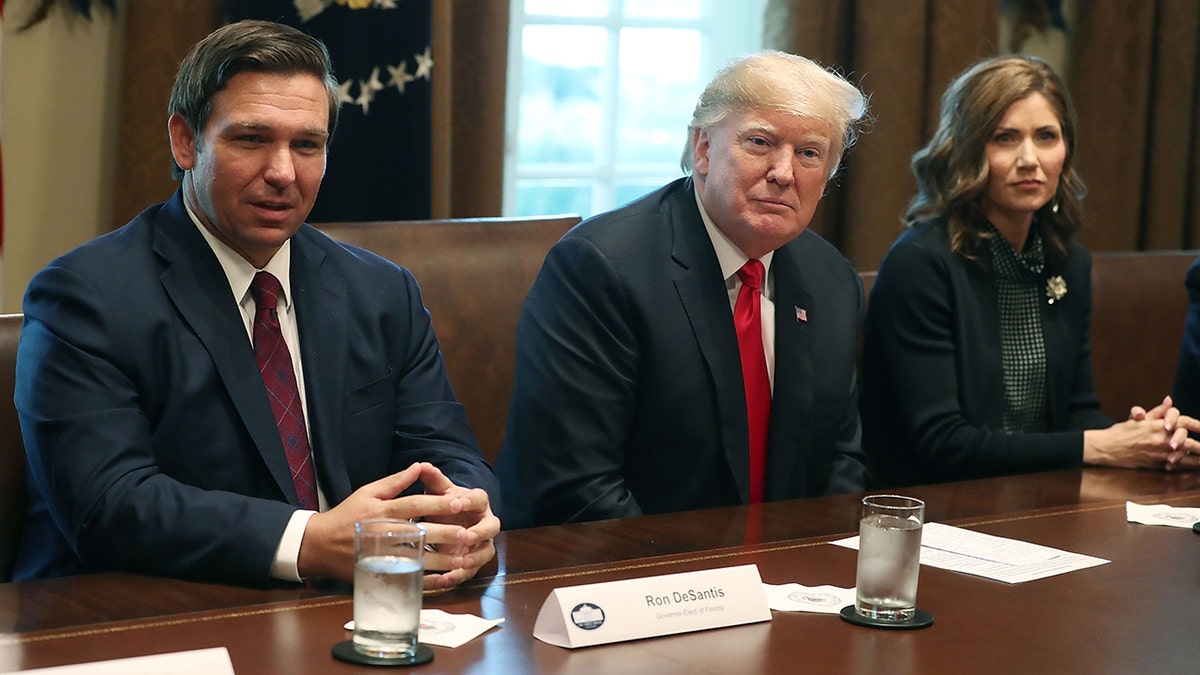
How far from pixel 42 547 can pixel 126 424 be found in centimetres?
31

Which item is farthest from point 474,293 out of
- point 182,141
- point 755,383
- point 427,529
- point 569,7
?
point 569,7

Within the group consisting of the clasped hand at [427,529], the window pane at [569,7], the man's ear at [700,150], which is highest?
the window pane at [569,7]

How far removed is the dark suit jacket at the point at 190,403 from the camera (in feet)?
5.92

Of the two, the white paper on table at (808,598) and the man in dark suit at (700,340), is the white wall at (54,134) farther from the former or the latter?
the white paper on table at (808,598)

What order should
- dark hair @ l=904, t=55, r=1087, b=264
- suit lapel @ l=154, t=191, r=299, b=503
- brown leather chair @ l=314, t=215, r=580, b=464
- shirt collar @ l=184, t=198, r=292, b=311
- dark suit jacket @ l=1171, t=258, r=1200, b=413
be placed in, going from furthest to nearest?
dark suit jacket @ l=1171, t=258, r=1200, b=413, dark hair @ l=904, t=55, r=1087, b=264, brown leather chair @ l=314, t=215, r=580, b=464, shirt collar @ l=184, t=198, r=292, b=311, suit lapel @ l=154, t=191, r=299, b=503

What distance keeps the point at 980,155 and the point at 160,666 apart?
2.45 m

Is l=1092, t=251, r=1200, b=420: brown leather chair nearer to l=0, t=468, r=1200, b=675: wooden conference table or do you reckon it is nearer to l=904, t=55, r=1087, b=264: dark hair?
l=904, t=55, r=1087, b=264: dark hair

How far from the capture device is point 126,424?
1.89m

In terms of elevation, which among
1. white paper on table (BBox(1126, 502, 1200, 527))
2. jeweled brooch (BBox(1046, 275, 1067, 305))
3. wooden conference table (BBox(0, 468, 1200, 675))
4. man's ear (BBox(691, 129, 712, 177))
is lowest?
wooden conference table (BBox(0, 468, 1200, 675))

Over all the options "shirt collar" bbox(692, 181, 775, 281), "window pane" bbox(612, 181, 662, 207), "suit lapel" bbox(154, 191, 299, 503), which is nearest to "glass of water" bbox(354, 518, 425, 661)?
"suit lapel" bbox(154, 191, 299, 503)

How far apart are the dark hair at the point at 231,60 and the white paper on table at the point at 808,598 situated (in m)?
1.05

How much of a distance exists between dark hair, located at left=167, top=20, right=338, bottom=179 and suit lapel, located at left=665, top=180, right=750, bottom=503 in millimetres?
763

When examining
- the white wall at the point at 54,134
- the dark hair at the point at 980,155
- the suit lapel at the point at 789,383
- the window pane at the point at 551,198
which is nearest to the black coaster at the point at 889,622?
the suit lapel at the point at 789,383

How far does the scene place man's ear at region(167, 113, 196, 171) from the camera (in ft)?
7.08
